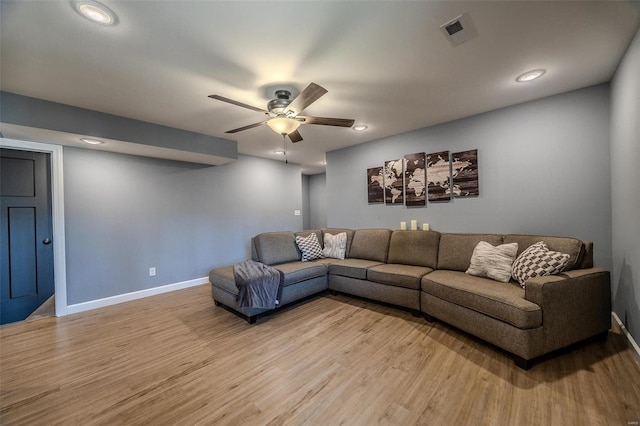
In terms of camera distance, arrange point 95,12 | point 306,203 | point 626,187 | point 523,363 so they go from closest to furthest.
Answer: point 95,12 < point 523,363 < point 626,187 < point 306,203

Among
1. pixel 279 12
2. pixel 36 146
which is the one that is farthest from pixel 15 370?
pixel 279 12

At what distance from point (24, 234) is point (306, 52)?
458 cm

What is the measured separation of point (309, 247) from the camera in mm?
4047

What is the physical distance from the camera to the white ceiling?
5.08ft

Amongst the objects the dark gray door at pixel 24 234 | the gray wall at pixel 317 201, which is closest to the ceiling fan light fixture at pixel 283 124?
the dark gray door at pixel 24 234

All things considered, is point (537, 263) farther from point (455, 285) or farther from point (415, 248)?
point (415, 248)

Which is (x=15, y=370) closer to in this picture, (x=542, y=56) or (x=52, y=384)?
(x=52, y=384)

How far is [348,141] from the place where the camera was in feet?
14.4

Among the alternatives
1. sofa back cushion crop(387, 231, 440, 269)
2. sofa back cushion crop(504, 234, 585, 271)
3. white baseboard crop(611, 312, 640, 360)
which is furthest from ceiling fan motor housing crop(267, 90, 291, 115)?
white baseboard crop(611, 312, 640, 360)

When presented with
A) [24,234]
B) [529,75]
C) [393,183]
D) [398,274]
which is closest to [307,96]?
[529,75]

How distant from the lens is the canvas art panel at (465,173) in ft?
10.8

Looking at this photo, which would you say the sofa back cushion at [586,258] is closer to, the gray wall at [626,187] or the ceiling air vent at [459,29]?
the gray wall at [626,187]

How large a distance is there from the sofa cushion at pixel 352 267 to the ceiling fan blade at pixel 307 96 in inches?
84.9

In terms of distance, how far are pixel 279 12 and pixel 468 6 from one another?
1.16m
